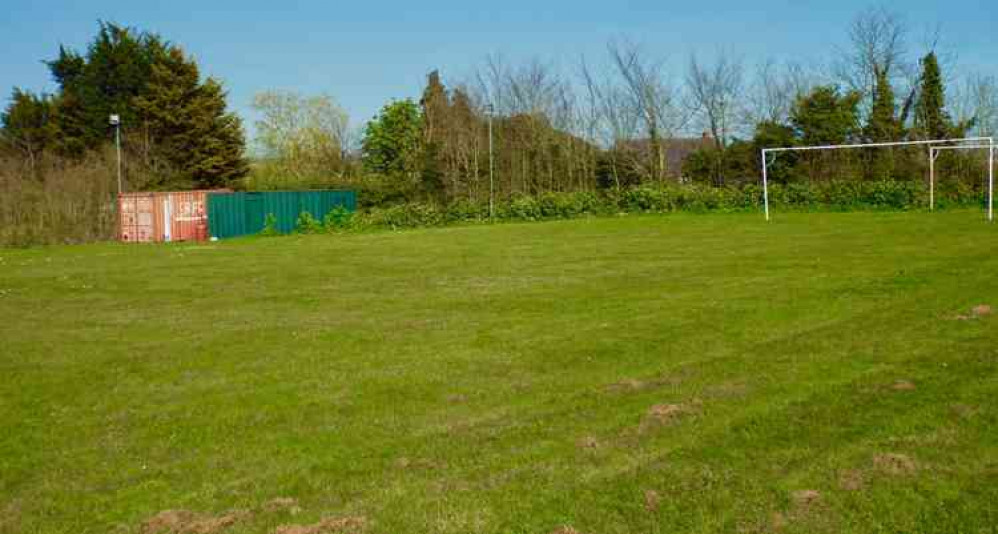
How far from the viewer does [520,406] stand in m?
5.84

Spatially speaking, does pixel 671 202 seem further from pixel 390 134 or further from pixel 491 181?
pixel 390 134

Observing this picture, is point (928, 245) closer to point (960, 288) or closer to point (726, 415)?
point (960, 288)

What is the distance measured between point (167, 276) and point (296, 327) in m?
7.37

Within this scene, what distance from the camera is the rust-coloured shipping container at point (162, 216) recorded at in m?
31.3

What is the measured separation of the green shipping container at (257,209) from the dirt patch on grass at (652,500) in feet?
96.8

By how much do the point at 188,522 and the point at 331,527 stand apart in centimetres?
69

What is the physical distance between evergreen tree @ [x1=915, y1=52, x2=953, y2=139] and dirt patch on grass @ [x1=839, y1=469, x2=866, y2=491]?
104 feet

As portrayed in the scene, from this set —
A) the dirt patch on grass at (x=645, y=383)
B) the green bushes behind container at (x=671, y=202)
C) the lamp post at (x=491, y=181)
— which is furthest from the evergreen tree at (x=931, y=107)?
the dirt patch on grass at (x=645, y=383)

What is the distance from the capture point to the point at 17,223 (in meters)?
29.6

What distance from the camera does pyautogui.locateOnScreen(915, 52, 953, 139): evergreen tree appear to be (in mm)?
32594

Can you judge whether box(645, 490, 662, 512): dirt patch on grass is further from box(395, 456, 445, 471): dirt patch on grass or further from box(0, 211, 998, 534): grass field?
box(395, 456, 445, 471): dirt patch on grass

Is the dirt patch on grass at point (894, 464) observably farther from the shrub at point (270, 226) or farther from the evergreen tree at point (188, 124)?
the evergreen tree at point (188, 124)

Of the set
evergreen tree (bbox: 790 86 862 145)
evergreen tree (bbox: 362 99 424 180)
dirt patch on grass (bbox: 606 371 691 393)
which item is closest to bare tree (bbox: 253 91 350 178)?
evergreen tree (bbox: 362 99 424 180)

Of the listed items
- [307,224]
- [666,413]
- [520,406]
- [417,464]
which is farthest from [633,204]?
[417,464]
